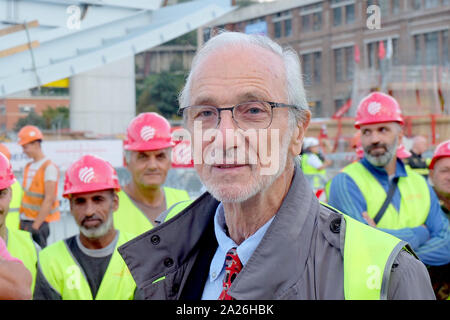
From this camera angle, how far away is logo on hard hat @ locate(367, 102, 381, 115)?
14.0ft

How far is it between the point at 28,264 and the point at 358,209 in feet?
6.85

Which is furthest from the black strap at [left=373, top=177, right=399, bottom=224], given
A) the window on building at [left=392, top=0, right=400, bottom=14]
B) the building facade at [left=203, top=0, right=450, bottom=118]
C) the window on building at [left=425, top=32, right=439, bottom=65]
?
the window on building at [left=425, top=32, right=439, bottom=65]

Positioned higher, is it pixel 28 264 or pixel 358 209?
pixel 358 209

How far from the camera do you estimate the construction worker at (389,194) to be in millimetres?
3762

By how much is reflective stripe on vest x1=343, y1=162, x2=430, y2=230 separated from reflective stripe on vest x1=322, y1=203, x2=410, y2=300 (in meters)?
2.28

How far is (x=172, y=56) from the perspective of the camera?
37.1 metres

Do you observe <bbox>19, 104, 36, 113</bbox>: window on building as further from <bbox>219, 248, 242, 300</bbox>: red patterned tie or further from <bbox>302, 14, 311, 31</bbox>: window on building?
<bbox>302, 14, 311, 31</bbox>: window on building

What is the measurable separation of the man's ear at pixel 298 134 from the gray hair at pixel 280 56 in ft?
0.04

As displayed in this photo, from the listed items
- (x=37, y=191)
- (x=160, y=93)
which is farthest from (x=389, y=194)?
(x=160, y=93)

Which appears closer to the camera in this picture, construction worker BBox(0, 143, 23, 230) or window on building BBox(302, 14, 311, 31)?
construction worker BBox(0, 143, 23, 230)

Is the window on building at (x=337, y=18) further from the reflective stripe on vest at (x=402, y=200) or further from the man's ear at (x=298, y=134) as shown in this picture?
the man's ear at (x=298, y=134)
